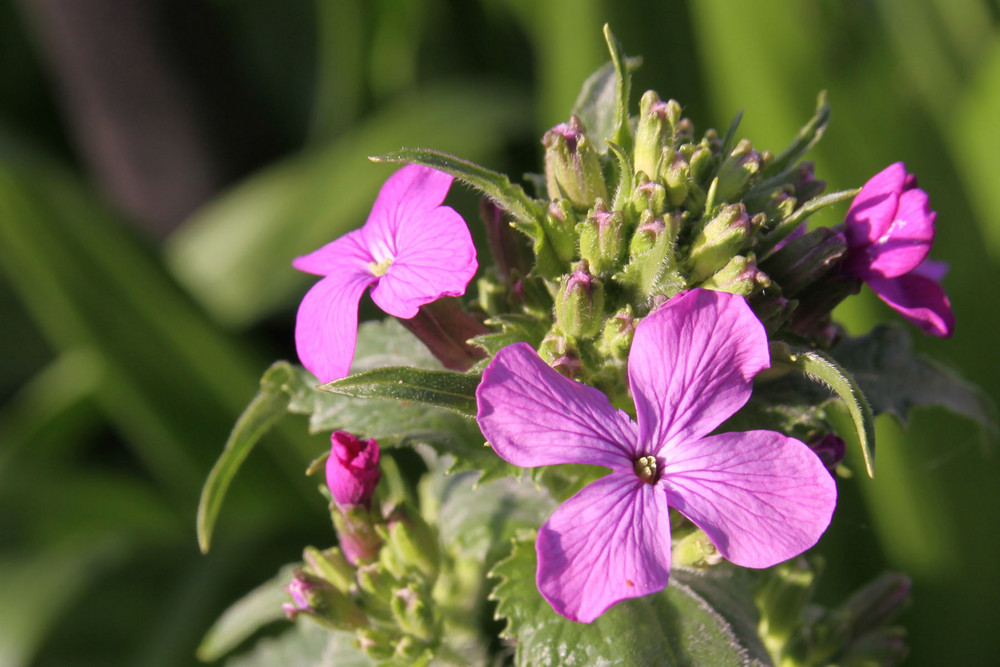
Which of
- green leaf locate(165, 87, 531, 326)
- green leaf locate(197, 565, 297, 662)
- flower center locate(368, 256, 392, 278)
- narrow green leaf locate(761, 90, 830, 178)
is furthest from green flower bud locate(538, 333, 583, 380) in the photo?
green leaf locate(165, 87, 531, 326)

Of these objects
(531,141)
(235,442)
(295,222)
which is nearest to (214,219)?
(295,222)

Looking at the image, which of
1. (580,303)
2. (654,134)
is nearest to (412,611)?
(580,303)

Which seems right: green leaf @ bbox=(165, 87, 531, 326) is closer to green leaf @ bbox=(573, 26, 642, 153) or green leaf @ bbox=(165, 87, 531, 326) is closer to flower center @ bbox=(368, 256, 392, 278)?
green leaf @ bbox=(573, 26, 642, 153)

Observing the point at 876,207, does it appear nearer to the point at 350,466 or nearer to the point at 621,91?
the point at 621,91

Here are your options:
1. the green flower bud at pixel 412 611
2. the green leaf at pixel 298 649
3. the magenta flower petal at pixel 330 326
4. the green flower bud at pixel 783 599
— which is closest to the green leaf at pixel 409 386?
the magenta flower petal at pixel 330 326

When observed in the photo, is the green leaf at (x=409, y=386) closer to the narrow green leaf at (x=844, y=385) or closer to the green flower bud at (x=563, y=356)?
the green flower bud at (x=563, y=356)
